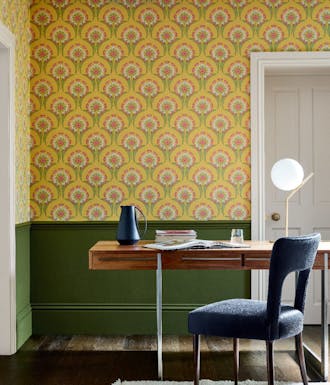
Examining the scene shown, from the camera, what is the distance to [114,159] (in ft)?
14.7

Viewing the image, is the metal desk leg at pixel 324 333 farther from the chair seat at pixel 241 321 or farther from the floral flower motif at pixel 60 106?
the floral flower motif at pixel 60 106

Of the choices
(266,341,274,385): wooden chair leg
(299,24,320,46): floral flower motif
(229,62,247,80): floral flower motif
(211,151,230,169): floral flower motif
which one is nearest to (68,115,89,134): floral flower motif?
(211,151,230,169): floral flower motif

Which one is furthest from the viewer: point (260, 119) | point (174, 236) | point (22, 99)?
point (260, 119)

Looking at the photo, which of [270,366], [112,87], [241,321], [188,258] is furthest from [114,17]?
[270,366]

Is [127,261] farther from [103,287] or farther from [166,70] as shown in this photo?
[166,70]

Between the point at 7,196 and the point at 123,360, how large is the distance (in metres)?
1.33

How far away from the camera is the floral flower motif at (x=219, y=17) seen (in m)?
4.46

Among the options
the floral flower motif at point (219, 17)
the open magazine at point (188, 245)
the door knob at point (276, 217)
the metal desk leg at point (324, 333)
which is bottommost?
the metal desk leg at point (324, 333)

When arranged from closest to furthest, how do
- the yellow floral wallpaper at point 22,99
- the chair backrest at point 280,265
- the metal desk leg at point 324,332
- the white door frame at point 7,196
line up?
the chair backrest at point 280,265 → the metal desk leg at point 324,332 → the white door frame at point 7,196 → the yellow floral wallpaper at point 22,99

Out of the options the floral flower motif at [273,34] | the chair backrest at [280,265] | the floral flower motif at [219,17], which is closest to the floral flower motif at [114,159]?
the floral flower motif at [219,17]

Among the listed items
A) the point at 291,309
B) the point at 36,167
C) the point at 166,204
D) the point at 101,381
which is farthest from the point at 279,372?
the point at 36,167

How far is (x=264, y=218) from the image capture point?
444 cm

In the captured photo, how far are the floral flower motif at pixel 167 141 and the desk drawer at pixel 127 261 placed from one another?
1294 millimetres

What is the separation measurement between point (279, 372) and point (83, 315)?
5.36 ft
